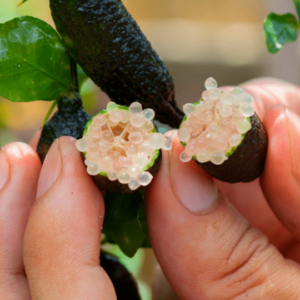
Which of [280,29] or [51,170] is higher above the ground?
[280,29]

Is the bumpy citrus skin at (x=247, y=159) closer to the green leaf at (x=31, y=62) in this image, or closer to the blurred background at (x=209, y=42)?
the green leaf at (x=31, y=62)

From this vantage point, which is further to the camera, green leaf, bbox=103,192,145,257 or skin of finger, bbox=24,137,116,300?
green leaf, bbox=103,192,145,257

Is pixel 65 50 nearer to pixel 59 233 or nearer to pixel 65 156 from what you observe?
pixel 65 156

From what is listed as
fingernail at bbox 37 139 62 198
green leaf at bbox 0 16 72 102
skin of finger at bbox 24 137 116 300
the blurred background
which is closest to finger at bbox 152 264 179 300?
skin of finger at bbox 24 137 116 300

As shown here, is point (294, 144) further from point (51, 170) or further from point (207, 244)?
point (51, 170)

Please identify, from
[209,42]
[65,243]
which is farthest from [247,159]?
[209,42]

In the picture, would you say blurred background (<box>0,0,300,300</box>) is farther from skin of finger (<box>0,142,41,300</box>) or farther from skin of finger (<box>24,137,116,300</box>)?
skin of finger (<box>24,137,116,300</box>)

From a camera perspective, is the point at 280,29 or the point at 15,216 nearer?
the point at 15,216
